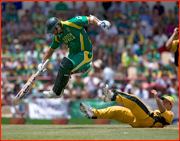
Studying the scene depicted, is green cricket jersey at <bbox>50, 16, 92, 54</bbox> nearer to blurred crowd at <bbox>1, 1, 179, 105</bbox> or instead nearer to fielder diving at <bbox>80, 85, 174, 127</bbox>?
fielder diving at <bbox>80, 85, 174, 127</bbox>

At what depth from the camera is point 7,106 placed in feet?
37.4

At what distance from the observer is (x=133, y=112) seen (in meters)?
6.98

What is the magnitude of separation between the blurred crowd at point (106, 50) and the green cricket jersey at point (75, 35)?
488 cm

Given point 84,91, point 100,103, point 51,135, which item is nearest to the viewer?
point 51,135

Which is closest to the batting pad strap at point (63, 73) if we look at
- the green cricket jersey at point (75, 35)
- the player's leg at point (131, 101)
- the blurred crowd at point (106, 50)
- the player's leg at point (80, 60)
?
the player's leg at point (80, 60)

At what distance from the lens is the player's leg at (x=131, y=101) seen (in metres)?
6.90

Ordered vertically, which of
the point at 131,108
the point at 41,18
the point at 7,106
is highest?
the point at 41,18

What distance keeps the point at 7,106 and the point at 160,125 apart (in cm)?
567

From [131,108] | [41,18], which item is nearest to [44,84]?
[41,18]

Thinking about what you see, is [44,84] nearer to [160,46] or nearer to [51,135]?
[160,46]

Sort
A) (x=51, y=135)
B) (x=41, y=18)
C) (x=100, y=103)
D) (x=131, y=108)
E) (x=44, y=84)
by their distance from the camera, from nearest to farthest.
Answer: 1. (x=51, y=135)
2. (x=131, y=108)
3. (x=100, y=103)
4. (x=44, y=84)
5. (x=41, y=18)

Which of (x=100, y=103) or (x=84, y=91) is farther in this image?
(x=84, y=91)

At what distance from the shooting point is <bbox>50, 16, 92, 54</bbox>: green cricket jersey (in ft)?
23.4

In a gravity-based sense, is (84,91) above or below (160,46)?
below
